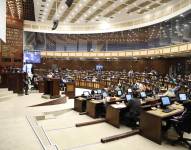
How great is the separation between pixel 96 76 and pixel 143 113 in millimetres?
14142

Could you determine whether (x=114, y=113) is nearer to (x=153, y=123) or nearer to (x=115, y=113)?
(x=115, y=113)

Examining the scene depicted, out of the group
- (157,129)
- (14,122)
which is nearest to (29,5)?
(14,122)

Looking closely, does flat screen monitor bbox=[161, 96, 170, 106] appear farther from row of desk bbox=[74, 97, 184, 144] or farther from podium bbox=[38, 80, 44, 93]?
podium bbox=[38, 80, 44, 93]

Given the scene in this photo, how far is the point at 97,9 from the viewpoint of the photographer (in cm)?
1791

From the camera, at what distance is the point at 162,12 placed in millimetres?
17094

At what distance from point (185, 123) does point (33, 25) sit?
2192 centimetres

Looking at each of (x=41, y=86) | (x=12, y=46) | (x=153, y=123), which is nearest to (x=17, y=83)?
(x=41, y=86)

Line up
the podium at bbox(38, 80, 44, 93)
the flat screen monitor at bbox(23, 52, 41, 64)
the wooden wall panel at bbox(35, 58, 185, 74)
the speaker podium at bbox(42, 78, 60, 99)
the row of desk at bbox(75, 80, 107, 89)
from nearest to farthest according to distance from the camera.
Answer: the speaker podium at bbox(42, 78, 60, 99) → the podium at bbox(38, 80, 44, 93) → the flat screen monitor at bbox(23, 52, 41, 64) → the row of desk at bbox(75, 80, 107, 89) → the wooden wall panel at bbox(35, 58, 185, 74)

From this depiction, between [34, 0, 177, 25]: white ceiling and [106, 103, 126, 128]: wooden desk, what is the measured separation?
402 inches

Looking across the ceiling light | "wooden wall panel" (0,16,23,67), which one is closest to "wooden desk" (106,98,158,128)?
"wooden wall panel" (0,16,23,67)

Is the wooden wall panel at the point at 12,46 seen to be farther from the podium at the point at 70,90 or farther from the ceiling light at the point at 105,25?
the ceiling light at the point at 105,25

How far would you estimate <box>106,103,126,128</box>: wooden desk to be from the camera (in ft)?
22.1

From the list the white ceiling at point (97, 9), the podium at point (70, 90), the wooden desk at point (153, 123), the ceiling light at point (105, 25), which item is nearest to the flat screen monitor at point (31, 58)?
the white ceiling at point (97, 9)

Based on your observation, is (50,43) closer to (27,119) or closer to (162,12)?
(162,12)
